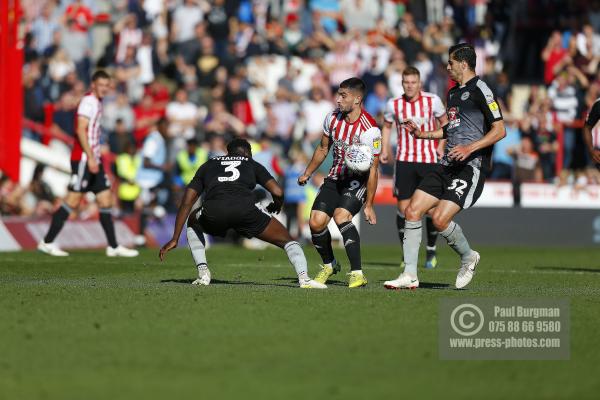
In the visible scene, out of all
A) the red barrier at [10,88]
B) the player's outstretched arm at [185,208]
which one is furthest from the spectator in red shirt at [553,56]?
the player's outstretched arm at [185,208]

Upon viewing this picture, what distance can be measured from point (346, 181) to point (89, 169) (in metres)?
5.64

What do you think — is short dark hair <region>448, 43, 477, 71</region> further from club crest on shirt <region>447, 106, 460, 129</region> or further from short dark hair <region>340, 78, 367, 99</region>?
short dark hair <region>340, 78, 367, 99</region>

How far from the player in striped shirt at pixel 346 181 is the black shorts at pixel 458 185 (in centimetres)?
66

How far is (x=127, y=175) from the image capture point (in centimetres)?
2275

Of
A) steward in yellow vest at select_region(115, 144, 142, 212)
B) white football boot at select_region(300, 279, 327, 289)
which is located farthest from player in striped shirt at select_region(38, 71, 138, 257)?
white football boot at select_region(300, 279, 327, 289)

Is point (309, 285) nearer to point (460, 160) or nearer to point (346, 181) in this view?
point (346, 181)

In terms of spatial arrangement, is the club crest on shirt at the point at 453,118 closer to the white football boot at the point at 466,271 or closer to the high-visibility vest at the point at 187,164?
the white football boot at the point at 466,271

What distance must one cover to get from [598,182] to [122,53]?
31.6 ft

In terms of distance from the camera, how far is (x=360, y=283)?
40.5 feet

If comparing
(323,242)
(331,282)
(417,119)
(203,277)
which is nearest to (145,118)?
(417,119)

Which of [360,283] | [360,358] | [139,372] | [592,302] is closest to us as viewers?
[139,372]

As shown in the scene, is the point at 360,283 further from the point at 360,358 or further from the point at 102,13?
the point at 102,13

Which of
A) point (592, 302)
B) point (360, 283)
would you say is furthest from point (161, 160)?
point (592, 302)

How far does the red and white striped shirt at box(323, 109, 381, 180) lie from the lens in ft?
40.7
